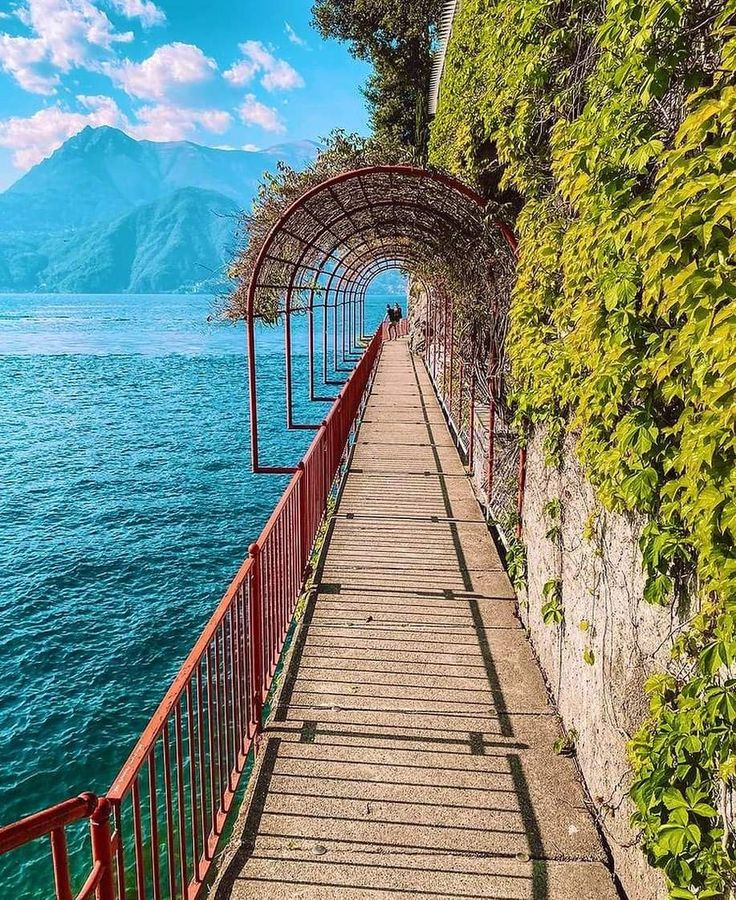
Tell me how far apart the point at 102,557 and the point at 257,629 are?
9.11 m

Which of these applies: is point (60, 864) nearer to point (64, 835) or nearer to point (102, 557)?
point (64, 835)

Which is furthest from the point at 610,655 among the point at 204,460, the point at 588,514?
the point at 204,460

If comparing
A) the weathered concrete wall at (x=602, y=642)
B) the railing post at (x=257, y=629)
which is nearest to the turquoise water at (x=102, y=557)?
the railing post at (x=257, y=629)

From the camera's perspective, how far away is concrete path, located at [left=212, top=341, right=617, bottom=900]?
125 inches

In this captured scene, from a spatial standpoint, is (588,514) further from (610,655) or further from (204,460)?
(204,460)

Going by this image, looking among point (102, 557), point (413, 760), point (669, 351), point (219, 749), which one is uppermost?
point (669, 351)

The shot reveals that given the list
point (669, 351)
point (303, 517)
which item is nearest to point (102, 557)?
point (303, 517)

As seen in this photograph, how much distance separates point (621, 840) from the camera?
10.4 ft

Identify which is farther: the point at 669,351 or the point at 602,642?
the point at 602,642

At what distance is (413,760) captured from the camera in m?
3.94

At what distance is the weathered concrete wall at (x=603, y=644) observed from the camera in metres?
3.00

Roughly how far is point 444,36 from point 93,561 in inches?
490

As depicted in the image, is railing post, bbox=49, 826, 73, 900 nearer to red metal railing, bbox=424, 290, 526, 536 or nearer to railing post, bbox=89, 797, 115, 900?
railing post, bbox=89, 797, 115, 900

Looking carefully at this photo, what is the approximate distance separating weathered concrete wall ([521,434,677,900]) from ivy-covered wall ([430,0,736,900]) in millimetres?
223
